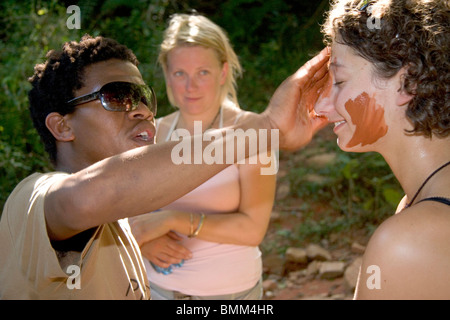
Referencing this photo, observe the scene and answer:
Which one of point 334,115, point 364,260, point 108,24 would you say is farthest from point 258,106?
point 364,260

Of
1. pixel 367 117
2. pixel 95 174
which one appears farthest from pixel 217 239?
pixel 95 174

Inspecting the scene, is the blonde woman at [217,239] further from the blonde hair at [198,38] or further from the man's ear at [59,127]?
the man's ear at [59,127]

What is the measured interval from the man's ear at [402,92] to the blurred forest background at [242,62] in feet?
10.6

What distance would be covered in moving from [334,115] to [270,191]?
965 millimetres

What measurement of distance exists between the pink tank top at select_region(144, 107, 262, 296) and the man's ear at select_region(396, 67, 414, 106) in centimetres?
125

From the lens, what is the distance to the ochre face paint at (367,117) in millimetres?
1963

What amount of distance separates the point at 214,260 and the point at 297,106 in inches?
52.5

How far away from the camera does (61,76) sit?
2.13 m

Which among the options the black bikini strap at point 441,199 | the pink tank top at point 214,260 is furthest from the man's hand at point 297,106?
the pink tank top at point 214,260

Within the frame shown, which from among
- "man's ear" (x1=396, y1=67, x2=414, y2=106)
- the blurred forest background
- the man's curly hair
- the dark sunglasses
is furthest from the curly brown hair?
the blurred forest background

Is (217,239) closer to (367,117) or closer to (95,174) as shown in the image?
(367,117)

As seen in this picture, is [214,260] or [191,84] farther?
[191,84]

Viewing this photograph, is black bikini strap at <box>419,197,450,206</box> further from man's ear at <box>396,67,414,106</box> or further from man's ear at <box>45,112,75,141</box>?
man's ear at <box>45,112,75,141</box>
